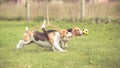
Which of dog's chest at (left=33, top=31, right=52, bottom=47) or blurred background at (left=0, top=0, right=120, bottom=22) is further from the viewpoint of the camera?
blurred background at (left=0, top=0, right=120, bottom=22)

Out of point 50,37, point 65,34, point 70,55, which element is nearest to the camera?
point 70,55

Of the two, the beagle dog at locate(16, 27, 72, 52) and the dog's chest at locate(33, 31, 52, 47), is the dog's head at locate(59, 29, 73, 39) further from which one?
the dog's chest at locate(33, 31, 52, 47)

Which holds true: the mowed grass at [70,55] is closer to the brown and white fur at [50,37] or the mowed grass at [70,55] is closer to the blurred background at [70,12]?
the brown and white fur at [50,37]

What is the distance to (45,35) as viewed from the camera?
9.78 meters

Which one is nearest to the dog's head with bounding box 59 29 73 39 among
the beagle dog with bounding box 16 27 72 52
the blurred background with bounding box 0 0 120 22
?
the beagle dog with bounding box 16 27 72 52

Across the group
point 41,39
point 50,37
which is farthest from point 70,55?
point 41,39

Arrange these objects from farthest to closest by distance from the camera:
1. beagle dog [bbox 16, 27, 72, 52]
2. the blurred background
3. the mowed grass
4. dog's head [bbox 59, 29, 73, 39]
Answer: the blurred background
dog's head [bbox 59, 29, 73, 39]
beagle dog [bbox 16, 27, 72, 52]
the mowed grass

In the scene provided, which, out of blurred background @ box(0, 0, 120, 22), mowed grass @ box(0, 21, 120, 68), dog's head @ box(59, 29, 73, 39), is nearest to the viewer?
mowed grass @ box(0, 21, 120, 68)

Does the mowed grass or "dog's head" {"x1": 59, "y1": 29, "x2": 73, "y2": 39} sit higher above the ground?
"dog's head" {"x1": 59, "y1": 29, "x2": 73, "y2": 39}

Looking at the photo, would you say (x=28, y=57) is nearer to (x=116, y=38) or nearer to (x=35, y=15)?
(x=116, y=38)

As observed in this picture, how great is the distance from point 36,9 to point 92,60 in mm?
14008

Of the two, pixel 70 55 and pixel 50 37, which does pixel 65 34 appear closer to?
pixel 50 37

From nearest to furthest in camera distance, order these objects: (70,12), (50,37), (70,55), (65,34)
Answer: (70,55)
(50,37)
(65,34)
(70,12)

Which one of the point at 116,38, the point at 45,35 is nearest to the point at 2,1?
the point at 116,38
